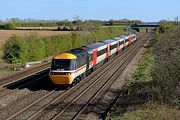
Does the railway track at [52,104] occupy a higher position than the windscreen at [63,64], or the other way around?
the windscreen at [63,64]

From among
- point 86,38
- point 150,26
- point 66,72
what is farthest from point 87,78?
point 150,26

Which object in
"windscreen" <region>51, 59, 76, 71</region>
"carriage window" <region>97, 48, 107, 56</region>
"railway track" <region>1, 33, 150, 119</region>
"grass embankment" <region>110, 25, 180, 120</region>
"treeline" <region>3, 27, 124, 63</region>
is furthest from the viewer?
"treeline" <region>3, 27, 124, 63</region>

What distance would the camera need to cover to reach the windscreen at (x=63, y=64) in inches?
991

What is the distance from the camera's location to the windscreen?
25172 mm

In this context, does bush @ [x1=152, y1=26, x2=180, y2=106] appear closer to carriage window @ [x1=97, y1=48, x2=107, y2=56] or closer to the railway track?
the railway track

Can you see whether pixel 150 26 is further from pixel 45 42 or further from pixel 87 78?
pixel 87 78

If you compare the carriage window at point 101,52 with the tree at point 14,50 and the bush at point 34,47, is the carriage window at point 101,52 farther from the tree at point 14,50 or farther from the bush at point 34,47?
the bush at point 34,47

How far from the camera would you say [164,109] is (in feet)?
55.0

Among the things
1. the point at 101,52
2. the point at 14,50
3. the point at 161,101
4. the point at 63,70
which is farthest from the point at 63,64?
the point at 14,50

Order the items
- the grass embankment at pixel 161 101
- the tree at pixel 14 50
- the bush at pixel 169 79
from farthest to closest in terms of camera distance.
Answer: the tree at pixel 14 50 → the bush at pixel 169 79 → the grass embankment at pixel 161 101

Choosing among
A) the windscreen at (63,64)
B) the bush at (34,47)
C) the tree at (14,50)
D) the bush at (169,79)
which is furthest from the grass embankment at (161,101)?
the bush at (34,47)

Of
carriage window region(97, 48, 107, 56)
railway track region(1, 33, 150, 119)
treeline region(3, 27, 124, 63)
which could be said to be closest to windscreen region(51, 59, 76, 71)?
railway track region(1, 33, 150, 119)

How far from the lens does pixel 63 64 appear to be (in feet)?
82.8

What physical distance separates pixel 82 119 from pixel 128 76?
48.5ft
